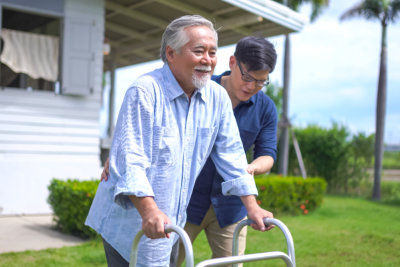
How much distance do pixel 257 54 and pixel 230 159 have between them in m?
0.72

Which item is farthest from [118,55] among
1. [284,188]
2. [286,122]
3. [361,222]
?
[361,222]

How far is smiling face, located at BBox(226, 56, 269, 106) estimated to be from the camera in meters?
2.84

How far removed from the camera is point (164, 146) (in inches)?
83.0

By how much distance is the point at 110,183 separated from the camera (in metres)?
2.13

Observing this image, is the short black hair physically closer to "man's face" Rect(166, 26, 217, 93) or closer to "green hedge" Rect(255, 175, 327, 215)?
"man's face" Rect(166, 26, 217, 93)

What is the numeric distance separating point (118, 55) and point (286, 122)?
18.4ft

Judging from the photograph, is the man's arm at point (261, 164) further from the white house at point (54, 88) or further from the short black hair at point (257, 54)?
the white house at point (54, 88)

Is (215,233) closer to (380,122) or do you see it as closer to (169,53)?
(169,53)

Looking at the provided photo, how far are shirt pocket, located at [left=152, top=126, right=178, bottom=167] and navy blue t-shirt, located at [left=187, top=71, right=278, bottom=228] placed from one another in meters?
0.81

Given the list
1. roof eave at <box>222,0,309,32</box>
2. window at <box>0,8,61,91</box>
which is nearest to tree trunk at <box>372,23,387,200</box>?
roof eave at <box>222,0,309,32</box>

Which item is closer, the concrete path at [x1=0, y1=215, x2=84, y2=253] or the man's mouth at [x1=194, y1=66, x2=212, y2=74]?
the man's mouth at [x1=194, y1=66, x2=212, y2=74]

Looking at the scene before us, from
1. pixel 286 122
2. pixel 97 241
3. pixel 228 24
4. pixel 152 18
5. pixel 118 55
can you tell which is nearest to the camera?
pixel 97 241

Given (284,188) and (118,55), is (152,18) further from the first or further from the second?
(284,188)

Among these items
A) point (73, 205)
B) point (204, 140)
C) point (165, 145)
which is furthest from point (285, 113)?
point (165, 145)
